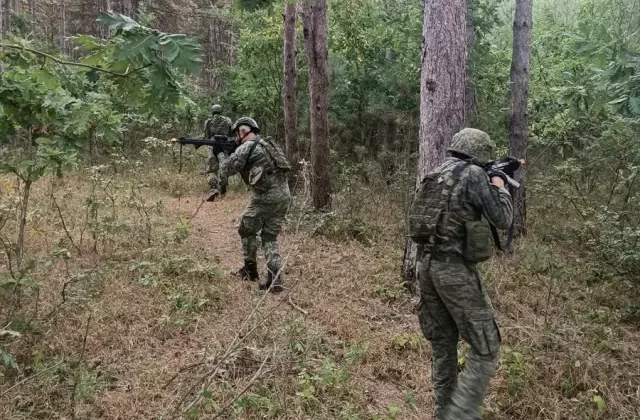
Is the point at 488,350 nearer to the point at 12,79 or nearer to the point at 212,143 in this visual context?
the point at 12,79

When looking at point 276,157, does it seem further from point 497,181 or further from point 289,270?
point 497,181

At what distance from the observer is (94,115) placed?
14.7ft

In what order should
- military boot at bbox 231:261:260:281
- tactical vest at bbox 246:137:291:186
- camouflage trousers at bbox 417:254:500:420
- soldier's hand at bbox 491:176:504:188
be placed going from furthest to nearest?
military boot at bbox 231:261:260:281 < tactical vest at bbox 246:137:291:186 < soldier's hand at bbox 491:176:504:188 < camouflage trousers at bbox 417:254:500:420

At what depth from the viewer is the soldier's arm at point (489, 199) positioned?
3432 millimetres

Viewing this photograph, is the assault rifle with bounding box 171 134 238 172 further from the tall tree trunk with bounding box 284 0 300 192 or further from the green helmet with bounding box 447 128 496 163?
the green helmet with bounding box 447 128 496 163

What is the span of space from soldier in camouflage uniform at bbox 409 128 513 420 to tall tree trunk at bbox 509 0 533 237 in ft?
18.2

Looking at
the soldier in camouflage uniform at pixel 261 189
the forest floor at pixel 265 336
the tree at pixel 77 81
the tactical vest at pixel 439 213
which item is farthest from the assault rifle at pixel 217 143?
the tactical vest at pixel 439 213

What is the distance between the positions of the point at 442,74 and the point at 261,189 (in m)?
2.43

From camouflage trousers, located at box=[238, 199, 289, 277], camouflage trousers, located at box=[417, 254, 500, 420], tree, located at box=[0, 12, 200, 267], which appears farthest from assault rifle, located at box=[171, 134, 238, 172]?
camouflage trousers, located at box=[417, 254, 500, 420]

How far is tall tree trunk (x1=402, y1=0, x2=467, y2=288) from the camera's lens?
17.7 feet

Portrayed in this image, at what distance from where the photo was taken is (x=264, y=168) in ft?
19.7

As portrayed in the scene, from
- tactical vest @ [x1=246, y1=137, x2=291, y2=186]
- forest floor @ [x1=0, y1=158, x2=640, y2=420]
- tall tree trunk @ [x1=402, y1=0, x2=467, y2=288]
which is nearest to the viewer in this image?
forest floor @ [x1=0, y1=158, x2=640, y2=420]

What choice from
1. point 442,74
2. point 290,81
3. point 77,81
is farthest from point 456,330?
point 290,81

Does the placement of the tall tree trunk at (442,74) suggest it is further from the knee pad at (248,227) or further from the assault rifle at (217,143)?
the assault rifle at (217,143)
